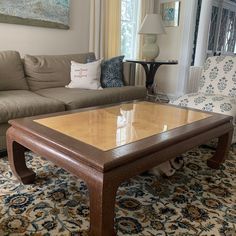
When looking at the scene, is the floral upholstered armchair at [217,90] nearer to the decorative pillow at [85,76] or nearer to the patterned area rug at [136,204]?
the patterned area rug at [136,204]

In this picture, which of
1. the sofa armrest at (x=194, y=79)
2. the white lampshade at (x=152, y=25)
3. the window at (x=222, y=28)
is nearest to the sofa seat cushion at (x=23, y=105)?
the white lampshade at (x=152, y=25)

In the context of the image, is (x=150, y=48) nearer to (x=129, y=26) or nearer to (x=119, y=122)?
(x=129, y=26)

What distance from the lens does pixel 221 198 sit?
62.0 inches

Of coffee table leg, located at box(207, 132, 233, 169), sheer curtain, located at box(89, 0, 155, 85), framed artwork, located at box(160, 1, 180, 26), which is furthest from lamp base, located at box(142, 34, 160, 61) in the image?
coffee table leg, located at box(207, 132, 233, 169)

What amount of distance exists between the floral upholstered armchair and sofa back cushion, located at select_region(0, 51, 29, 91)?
1610 mm

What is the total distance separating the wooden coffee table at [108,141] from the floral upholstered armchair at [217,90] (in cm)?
48

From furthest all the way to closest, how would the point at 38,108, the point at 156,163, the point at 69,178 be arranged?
the point at 38,108
the point at 69,178
the point at 156,163

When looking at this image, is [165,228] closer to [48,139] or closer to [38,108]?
[48,139]

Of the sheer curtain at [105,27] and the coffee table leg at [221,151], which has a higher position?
the sheer curtain at [105,27]

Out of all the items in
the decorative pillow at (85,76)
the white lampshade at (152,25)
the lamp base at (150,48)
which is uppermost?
the white lampshade at (152,25)

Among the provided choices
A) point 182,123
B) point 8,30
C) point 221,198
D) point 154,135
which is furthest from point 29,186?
point 8,30

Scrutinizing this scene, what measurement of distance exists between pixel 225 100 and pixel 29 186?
183 centimetres

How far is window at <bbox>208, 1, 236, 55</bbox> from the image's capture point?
4477 millimetres

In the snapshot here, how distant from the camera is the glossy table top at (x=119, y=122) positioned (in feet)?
4.29
